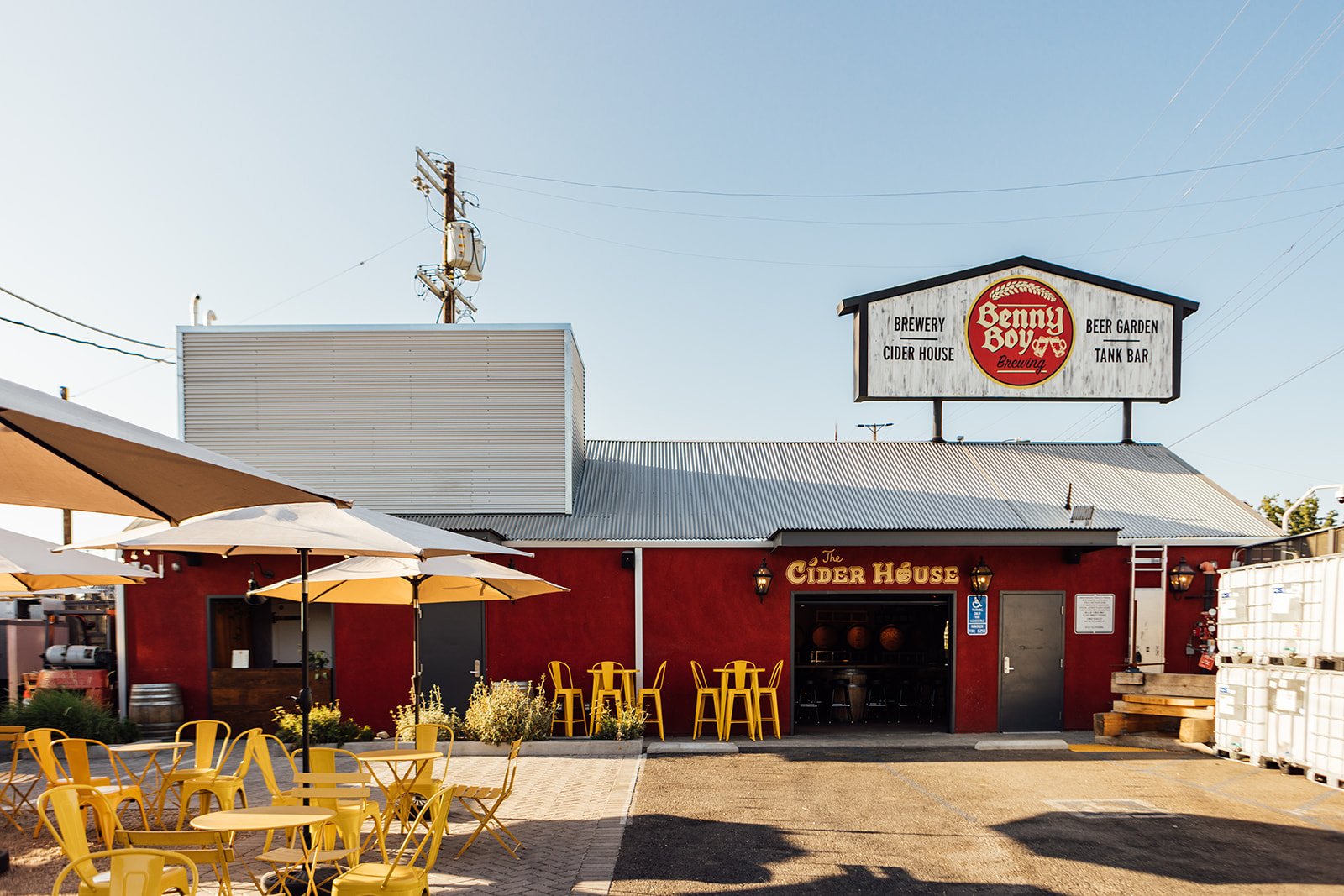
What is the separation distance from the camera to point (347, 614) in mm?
12672

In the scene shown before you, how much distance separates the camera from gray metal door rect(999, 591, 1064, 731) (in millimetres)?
12805

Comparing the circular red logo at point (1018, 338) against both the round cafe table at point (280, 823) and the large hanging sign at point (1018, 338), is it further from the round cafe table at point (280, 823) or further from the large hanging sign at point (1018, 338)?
the round cafe table at point (280, 823)

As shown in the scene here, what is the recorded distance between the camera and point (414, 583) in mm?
8617

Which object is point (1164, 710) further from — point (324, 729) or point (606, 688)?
point (324, 729)

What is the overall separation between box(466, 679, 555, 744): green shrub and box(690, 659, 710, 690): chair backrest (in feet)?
6.65


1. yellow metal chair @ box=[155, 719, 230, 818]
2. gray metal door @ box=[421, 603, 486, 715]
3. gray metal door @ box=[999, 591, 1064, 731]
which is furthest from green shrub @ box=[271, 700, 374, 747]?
gray metal door @ box=[999, 591, 1064, 731]

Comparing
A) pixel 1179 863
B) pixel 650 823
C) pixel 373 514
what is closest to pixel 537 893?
pixel 650 823

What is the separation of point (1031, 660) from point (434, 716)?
810 cm

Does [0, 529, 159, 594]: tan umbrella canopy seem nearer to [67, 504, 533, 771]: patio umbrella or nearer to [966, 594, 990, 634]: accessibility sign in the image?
[67, 504, 533, 771]: patio umbrella

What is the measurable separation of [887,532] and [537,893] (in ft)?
24.0

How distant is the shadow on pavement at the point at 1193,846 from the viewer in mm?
6535

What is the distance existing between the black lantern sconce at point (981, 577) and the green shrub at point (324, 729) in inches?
327

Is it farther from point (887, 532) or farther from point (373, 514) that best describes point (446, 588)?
point (887, 532)

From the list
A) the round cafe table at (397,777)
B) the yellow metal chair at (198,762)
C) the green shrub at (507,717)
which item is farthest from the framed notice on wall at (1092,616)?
the yellow metal chair at (198,762)
